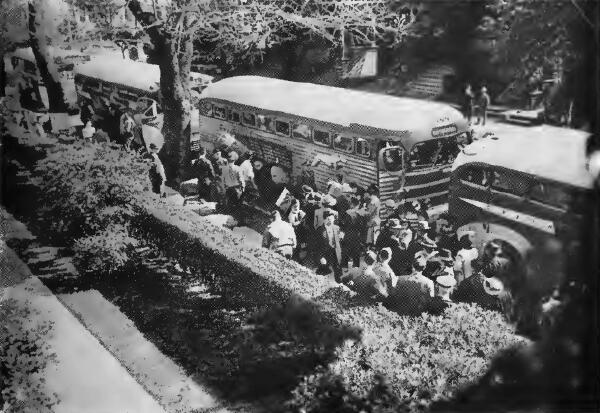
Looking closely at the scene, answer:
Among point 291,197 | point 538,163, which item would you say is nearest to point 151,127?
point 291,197

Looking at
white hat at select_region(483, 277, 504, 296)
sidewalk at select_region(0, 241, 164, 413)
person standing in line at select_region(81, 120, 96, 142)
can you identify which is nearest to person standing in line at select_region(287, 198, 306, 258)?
white hat at select_region(483, 277, 504, 296)

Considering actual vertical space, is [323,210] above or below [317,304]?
above

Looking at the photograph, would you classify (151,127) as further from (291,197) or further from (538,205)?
(538,205)

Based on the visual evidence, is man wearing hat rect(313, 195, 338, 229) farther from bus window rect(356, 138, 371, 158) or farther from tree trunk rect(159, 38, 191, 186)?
tree trunk rect(159, 38, 191, 186)

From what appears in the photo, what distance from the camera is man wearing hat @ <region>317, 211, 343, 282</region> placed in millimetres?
5469

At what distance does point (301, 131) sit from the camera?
5.58 m

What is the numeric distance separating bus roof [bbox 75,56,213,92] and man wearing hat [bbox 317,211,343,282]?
2278 millimetres

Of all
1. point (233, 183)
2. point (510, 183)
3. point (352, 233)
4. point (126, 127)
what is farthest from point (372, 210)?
point (126, 127)

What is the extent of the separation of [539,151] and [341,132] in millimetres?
1658

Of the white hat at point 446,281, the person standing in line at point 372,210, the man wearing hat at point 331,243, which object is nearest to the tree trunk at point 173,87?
the man wearing hat at point 331,243

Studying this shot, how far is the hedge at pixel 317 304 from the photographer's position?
5012 millimetres

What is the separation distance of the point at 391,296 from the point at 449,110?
66.5 inches

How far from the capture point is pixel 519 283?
4.86 metres

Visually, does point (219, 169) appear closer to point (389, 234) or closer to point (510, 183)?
point (389, 234)
